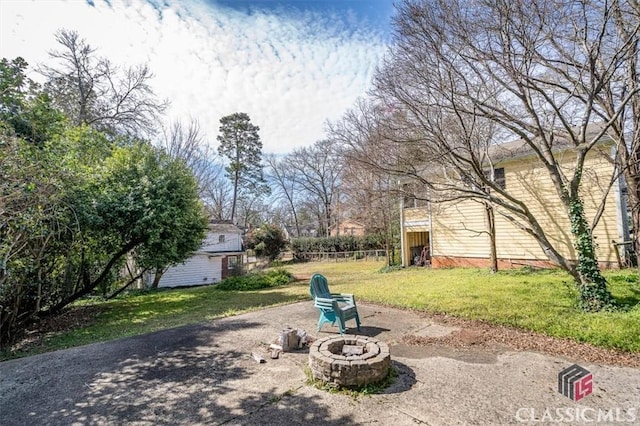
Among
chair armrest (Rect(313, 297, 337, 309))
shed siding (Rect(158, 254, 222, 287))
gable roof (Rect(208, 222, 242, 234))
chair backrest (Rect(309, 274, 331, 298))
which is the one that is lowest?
shed siding (Rect(158, 254, 222, 287))

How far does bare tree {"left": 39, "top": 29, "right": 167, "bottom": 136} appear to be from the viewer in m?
14.2

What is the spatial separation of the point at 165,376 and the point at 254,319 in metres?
2.94

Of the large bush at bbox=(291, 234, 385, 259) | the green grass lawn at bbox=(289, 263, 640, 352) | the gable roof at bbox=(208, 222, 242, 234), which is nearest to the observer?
the green grass lawn at bbox=(289, 263, 640, 352)

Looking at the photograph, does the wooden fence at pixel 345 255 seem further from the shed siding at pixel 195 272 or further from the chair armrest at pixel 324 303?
the chair armrest at pixel 324 303

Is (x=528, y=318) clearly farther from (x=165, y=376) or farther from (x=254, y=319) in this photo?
(x=165, y=376)

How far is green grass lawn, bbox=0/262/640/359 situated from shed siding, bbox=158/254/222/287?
29.5 ft

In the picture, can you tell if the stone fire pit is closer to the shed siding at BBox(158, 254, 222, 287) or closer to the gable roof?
the shed siding at BBox(158, 254, 222, 287)

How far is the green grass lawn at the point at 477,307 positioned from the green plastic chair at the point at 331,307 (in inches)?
87.6

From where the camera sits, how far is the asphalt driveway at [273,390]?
296 centimetres

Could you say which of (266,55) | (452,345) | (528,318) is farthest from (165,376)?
(266,55)

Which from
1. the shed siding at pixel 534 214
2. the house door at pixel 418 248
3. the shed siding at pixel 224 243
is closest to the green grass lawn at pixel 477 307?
the shed siding at pixel 534 214

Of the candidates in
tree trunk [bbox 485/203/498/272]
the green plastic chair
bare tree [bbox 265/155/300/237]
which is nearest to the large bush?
bare tree [bbox 265/155/300/237]

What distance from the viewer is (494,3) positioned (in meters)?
5.02

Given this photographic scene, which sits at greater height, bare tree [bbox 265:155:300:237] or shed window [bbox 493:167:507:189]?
bare tree [bbox 265:155:300:237]
